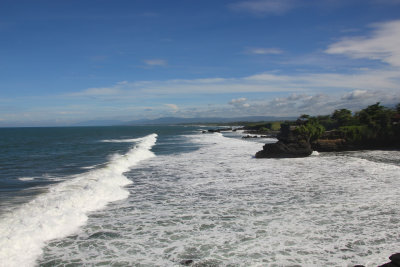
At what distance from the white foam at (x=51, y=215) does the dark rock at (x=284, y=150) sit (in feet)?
55.7

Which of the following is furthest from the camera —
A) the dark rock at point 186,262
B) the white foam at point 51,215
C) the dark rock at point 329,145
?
the dark rock at point 329,145

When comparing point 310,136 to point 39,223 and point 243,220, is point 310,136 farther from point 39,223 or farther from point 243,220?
point 39,223

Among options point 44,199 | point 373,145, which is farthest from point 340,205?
point 373,145

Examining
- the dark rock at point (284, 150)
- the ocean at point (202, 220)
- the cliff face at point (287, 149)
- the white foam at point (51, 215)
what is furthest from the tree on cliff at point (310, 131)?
the white foam at point (51, 215)

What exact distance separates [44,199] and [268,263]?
11521mm

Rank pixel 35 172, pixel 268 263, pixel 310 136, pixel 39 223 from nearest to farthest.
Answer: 1. pixel 268 263
2. pixel 39 223
3. pixel 35 172
4. pixel 310 136

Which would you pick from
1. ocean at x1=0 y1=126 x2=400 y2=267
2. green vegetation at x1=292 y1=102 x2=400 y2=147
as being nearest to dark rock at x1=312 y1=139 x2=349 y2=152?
green vegetation at x1=292 y1=102 x2=400 y2=147

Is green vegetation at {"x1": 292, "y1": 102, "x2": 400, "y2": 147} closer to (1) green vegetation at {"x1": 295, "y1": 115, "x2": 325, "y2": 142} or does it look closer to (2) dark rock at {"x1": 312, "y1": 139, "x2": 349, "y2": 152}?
(1) green vegetation at {"x1": 295, "y1": 115, "x2": 325, "y2": 142}

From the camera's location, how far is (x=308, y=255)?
26.9ft

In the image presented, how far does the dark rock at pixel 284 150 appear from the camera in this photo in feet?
103

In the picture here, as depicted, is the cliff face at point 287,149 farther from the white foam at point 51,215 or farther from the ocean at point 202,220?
the white foam at point 51,215

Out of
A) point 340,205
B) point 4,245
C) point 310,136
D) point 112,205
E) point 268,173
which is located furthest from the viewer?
point 310,136

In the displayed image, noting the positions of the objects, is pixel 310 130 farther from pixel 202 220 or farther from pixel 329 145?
pixel 202 220

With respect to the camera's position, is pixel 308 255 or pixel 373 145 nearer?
pixel 308 255
